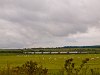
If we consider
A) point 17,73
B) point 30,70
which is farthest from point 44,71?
point 17,73

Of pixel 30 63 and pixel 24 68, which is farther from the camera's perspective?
pixel 24 68

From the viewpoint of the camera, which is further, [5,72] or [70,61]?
[5,72]

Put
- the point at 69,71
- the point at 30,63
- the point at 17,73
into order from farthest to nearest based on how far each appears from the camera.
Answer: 1. the point at 17,73
2. the point at 69,71
3. the point at 30,63

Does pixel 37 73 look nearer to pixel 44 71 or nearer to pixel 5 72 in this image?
pixel 44 71

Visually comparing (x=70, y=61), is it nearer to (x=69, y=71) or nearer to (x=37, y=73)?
(x=69, y=71)

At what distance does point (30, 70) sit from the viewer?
9.04 m

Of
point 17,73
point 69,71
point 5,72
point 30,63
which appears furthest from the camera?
point 5,72

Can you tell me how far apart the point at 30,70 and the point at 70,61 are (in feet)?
3.74

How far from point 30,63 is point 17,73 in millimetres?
1804

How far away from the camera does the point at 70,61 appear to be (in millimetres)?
9141

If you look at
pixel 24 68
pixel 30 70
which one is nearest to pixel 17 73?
pixel 24 68

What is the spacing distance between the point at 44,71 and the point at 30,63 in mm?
479

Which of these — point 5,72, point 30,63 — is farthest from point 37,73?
point 5,72

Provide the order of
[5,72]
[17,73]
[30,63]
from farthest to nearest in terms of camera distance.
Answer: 1. [5,72]
2. [17,73]
3. [30,63]
